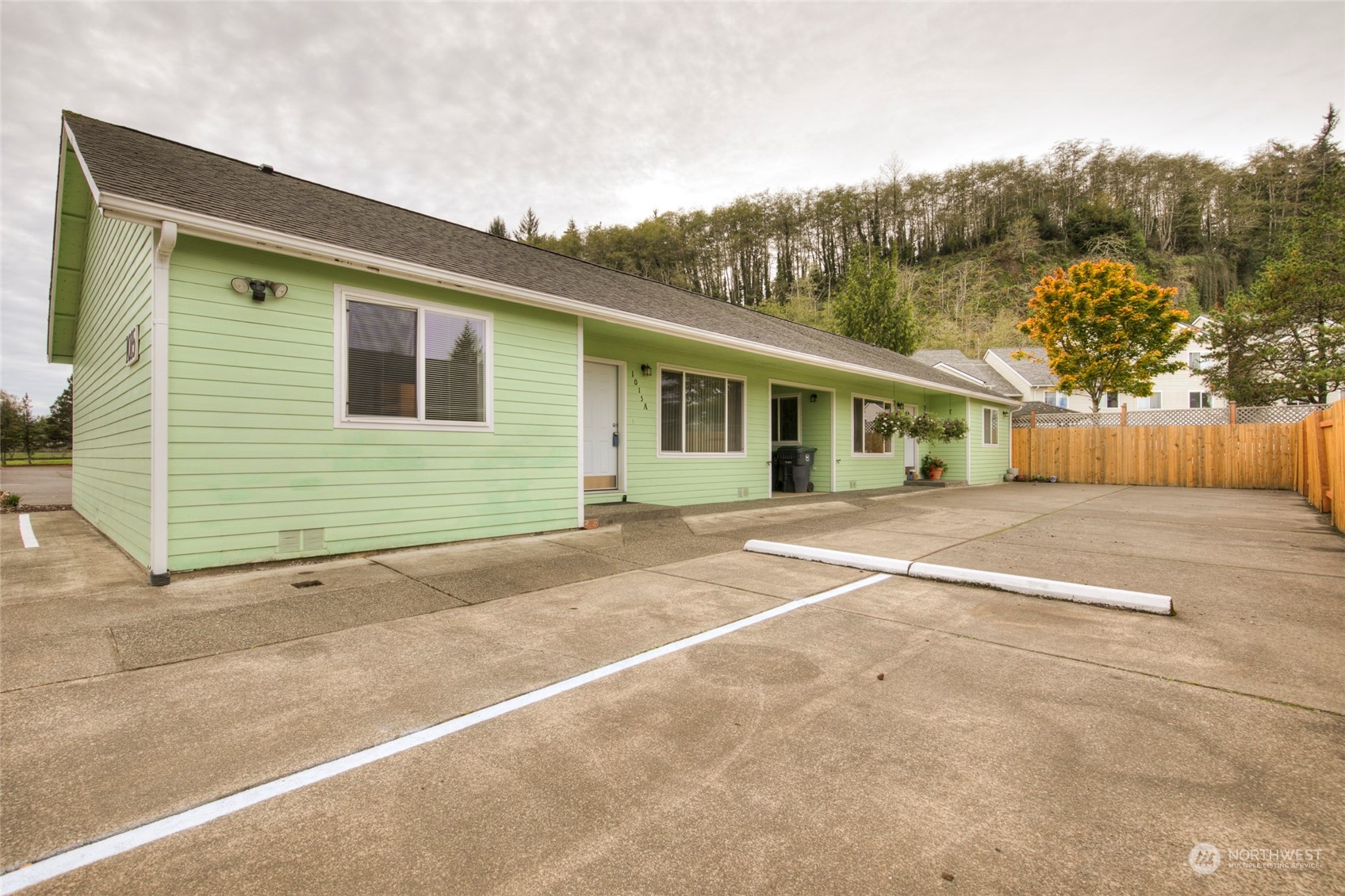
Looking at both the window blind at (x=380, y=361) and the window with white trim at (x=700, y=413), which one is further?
the window with white trim at (x=700, y=413)

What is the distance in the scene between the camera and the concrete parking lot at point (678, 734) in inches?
58.4

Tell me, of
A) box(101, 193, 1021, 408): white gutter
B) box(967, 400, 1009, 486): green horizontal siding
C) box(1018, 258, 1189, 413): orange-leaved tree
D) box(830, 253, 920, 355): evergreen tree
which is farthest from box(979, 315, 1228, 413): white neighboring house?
box(101, 193, 1021, 408): white gutter

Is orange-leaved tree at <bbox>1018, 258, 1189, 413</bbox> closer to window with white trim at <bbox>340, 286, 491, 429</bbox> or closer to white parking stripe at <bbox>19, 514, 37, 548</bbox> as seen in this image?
window with white trim at <bbox>340, 286, 491, 429</bbox>

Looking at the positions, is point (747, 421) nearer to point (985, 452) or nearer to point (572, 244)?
point (985, 452)

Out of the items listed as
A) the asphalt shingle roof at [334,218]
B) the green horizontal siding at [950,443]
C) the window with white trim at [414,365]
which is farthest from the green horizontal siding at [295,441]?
the green horizontal siding at [950,443]

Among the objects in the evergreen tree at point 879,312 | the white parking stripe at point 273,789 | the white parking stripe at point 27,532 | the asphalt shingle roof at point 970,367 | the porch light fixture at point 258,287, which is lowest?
the white parking stripe at point 273,789

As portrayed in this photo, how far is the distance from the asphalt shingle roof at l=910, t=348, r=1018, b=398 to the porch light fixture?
25243mm

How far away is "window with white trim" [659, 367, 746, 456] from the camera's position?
30.3 feet

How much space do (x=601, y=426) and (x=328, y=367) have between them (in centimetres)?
395

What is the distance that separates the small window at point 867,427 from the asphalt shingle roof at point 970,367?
12856 millimetres

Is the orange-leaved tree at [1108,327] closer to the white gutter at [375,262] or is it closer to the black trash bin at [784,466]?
the black trash bin at [784,466]

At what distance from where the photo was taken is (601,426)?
845 cm

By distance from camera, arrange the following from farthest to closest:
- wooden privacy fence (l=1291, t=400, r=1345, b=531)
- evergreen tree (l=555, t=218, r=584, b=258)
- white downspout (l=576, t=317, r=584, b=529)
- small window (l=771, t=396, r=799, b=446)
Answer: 1. evergreen tree (l=555, t=218, r=584, b=258)
2. small window (l=771, t=396, r=799, b=446)
3. white downspout (l=576, t=317, r=584, b=529)
4. wooden privacy fence (l=1291, t=400, r=1345, b=531)

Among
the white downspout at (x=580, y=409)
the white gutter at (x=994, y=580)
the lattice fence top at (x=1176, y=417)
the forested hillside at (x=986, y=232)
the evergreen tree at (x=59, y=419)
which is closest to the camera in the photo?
the white gutter at (x=994, y=580)
